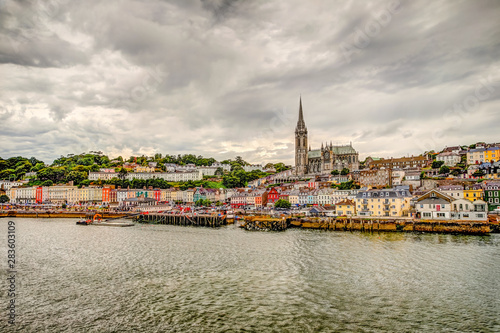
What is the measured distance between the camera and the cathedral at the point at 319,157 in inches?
4028

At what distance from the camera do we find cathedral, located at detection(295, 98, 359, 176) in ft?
336

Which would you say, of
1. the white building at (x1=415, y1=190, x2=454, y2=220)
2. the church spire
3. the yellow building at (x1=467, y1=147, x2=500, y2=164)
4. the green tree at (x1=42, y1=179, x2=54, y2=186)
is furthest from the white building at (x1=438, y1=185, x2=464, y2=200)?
the green tree at (x1=42, y1=179, x2=54, y2=186)

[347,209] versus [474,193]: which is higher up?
[474,193]

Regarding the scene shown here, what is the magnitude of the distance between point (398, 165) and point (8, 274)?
8429 centimetres

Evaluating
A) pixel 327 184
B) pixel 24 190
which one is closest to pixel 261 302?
pixel 327 184

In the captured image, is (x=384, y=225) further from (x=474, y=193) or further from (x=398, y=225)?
(x=474, y=193)

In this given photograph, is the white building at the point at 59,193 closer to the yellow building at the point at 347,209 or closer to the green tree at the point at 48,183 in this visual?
the green tree at the point at 48,183

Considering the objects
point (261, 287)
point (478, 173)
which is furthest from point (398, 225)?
point (478, 173)

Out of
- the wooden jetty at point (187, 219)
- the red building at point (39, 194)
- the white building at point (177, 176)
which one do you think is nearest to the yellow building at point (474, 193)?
the wooden jetty at point (187, 219)

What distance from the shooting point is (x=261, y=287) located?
15.4 meters

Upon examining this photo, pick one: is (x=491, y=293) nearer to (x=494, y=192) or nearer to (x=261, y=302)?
(x=261, y=302)

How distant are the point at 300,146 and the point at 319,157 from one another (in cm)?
812

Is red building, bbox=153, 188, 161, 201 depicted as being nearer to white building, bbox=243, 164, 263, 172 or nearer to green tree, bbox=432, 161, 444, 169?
white building, bbox=243, 164, 263, 172

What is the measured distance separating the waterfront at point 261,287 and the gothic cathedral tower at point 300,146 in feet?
281
